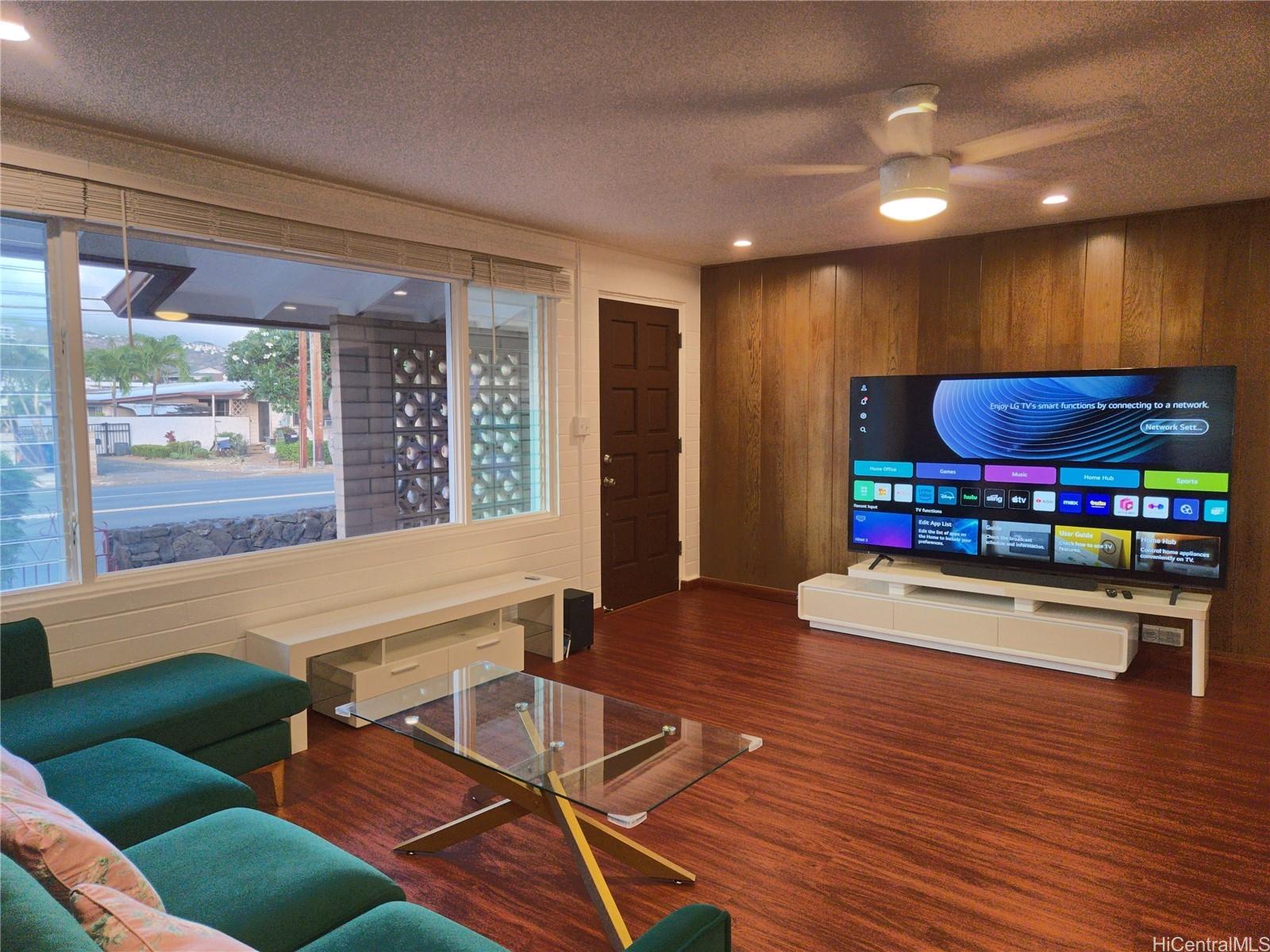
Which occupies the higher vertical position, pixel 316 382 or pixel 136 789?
pixel 316 382

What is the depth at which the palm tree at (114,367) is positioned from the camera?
10.6 feet

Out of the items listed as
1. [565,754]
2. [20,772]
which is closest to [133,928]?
[20,772]

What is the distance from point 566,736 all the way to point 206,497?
2.17m

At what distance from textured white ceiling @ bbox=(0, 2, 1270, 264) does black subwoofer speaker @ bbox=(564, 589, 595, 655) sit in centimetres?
228

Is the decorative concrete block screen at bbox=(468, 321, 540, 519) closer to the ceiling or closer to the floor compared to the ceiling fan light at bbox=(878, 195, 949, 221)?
closer to the floor

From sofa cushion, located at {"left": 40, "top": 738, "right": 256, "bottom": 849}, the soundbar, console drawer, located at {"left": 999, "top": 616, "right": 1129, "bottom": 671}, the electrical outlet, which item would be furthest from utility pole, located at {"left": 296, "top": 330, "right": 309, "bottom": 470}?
the electrical outlet

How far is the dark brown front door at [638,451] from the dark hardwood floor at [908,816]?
4.90 ft

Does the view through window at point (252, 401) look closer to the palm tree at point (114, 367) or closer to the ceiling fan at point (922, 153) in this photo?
the palm tree at point (114, 367)

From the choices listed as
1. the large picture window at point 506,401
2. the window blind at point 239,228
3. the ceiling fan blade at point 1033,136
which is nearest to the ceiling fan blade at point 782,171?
the ceiling fan blade at point 1033,136

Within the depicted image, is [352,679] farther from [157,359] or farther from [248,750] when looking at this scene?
[157,359]

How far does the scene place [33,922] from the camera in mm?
952

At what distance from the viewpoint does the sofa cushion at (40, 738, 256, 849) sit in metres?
2.00

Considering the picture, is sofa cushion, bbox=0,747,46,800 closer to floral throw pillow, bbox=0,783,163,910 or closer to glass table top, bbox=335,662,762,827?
floral throw pillow, bbox=0,783,163,910

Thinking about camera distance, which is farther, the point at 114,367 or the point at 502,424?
the point at 502,424
